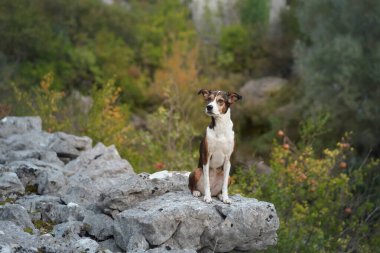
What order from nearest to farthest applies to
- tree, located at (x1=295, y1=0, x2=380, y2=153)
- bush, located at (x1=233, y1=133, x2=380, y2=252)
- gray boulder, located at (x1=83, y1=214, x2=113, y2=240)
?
gray boulder, located at (x1=83, y1=214, x2=113, y2=240)
bush, located at (x1=233, y1=133, x2=380, y2=252)
tree, located at (x1=295, y1=0, x2=380, y2=153)

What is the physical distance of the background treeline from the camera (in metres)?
13.2

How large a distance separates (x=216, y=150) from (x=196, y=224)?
34.6 inches

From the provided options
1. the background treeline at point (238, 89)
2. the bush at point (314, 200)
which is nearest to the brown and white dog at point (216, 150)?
the background treeline at point (238, 89)

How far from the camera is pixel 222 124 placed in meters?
7.99

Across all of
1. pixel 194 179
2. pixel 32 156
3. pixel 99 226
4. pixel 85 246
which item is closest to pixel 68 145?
pixel 32 156

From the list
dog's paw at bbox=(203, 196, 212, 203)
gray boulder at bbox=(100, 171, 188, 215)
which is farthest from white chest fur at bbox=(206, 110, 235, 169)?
gray boulder at bbox=(100, 171, 188, 215)

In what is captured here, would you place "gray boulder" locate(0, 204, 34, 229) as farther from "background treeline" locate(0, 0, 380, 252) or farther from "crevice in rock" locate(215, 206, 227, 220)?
"background treeline" locate(0, 0, 380, 252)

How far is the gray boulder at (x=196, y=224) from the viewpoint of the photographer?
757cm

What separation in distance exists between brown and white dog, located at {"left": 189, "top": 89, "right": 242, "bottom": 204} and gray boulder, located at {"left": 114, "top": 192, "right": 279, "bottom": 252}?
181 millimetres

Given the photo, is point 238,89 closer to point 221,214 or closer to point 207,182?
point 207,182

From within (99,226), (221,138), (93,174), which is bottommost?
(99,226)

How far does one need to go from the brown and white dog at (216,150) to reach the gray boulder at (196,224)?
18 cm

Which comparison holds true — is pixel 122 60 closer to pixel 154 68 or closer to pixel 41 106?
pixel 154 68

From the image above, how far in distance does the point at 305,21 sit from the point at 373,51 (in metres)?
4.67
